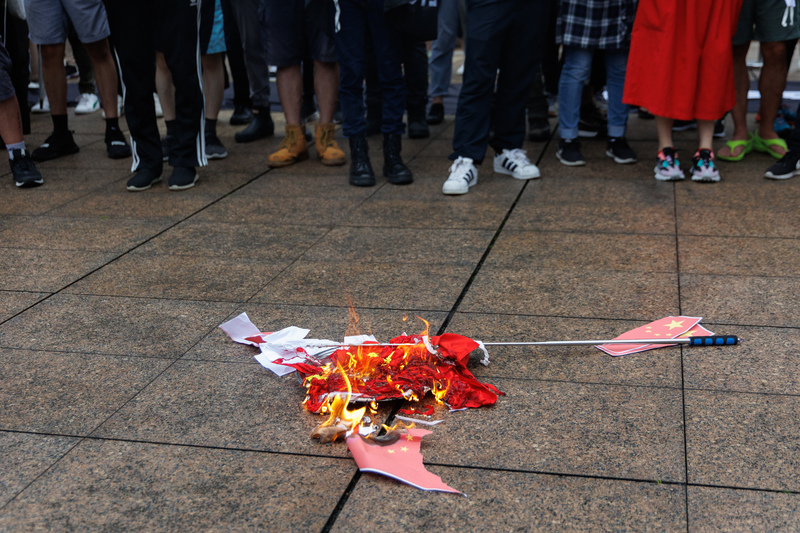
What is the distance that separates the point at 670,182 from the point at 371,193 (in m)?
1.87

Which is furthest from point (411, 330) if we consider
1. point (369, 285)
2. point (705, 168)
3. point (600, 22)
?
point (600, 22)

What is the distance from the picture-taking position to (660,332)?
3.04 m

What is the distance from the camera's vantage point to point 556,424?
8.07 ft

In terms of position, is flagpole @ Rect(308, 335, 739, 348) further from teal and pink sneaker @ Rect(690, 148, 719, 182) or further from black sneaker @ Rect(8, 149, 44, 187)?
black sneaker @ Rect(8, 149, 44, 187)

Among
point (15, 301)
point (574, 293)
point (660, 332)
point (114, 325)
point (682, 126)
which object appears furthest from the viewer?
point (682, 126)

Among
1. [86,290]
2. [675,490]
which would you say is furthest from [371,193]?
[675,490]

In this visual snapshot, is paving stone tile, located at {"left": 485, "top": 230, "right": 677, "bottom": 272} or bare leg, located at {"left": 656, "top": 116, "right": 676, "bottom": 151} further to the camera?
bare leg, located at {"left": 656, "top": 116, "right": 676, "bottom": 151}

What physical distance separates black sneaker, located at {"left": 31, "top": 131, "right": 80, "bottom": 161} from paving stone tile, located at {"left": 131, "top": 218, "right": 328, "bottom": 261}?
2.29 metres

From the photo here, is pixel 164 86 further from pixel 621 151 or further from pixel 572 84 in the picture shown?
pixel 621 151

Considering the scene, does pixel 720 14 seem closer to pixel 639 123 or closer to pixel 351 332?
pixel 639 123

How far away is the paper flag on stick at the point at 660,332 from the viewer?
9.59 ft

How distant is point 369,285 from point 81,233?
6.12ft

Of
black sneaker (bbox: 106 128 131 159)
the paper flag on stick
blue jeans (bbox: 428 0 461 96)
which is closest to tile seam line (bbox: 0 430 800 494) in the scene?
the paper flag on stick

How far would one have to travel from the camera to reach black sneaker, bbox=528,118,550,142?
21.0ft
